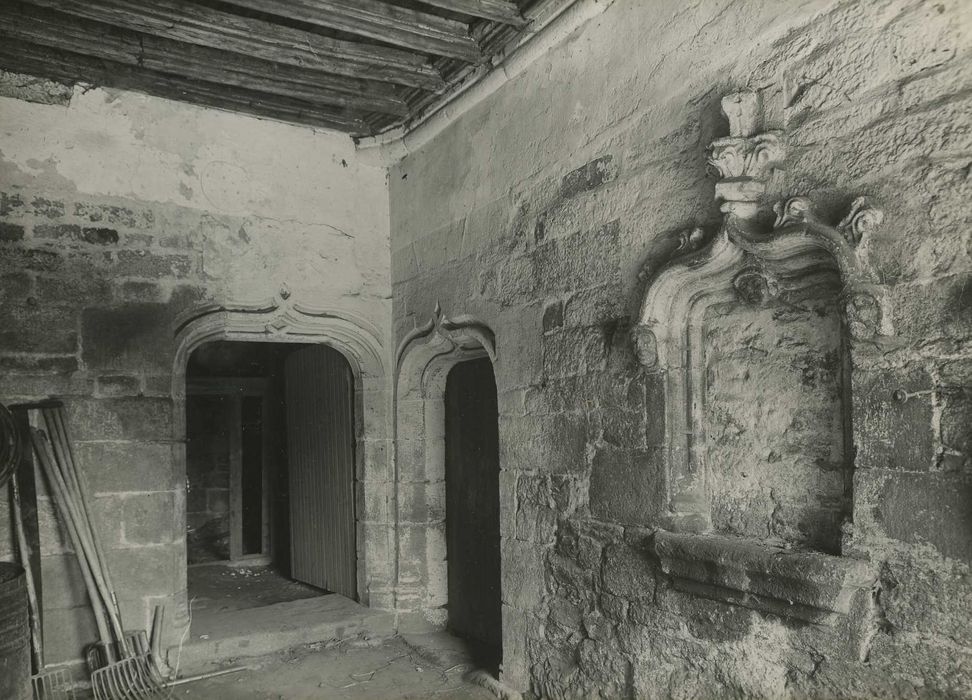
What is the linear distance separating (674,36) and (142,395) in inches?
123

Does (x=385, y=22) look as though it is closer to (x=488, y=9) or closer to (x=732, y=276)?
(x=488, y=9)

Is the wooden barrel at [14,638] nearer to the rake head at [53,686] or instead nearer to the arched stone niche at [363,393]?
the rake head at [53,686]

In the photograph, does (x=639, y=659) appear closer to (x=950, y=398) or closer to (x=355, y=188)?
(x=950, y=398)

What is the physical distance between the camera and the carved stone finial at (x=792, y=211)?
2.14 m

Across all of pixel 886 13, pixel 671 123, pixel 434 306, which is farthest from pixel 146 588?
pixel 886 13

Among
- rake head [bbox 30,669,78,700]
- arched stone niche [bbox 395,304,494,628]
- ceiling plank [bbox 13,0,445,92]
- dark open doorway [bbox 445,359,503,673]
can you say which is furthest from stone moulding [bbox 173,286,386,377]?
rake head [bbox 30,669,78,700]

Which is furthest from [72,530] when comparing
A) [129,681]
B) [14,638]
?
[129,681]

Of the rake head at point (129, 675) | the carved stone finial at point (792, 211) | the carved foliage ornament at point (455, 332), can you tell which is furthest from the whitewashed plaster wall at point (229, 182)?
the carved stone finial at point (792, 211)

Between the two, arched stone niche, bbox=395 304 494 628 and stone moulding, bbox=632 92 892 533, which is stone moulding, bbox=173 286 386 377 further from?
stone moulding, bbox=632 92 892 533

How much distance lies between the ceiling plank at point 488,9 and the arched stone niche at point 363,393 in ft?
6.40

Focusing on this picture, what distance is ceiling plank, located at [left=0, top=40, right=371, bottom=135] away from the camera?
3.62m

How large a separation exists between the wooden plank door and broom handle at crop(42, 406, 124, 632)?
62.1 inches

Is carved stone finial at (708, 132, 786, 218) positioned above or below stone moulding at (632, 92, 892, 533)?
above

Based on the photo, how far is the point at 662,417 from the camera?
2.65 metres
